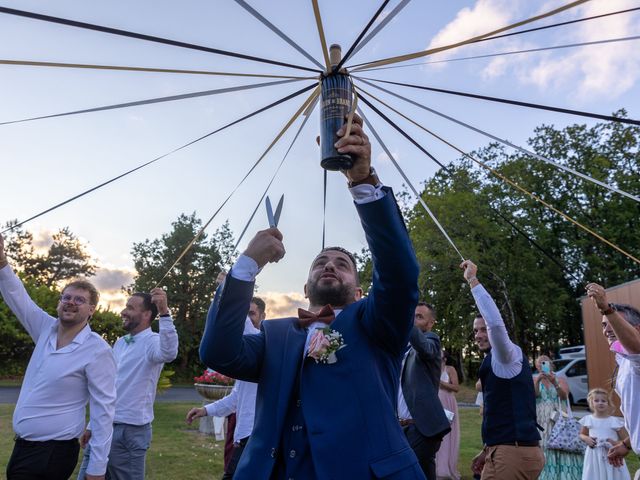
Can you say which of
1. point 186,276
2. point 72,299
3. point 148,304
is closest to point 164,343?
point 148,304

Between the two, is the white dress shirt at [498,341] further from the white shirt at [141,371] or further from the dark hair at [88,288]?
the dark hair at [88,288]

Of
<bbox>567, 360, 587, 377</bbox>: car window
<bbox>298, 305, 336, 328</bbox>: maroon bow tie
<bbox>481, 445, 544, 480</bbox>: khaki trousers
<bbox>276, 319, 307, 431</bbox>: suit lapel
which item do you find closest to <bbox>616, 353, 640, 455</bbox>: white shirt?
<bbox>481, 445, 544, 480</bbox>: khaki trousers

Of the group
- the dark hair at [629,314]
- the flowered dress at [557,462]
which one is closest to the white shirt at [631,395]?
the dark hair at [629,314]

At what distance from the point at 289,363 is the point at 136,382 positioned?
10.5 feet

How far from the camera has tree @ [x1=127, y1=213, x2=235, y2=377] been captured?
4012cm

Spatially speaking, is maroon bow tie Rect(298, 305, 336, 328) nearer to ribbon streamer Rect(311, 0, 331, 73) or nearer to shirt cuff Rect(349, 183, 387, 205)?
shirt cuff Rect(349, 183, 387, 205)

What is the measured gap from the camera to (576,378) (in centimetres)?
1986

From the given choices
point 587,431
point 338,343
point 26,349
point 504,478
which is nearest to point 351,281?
point 338,343

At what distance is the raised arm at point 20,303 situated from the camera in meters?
4.09

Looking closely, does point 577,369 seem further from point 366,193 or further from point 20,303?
point 366,193

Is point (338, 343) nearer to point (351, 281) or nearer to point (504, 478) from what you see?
point (351, 281)

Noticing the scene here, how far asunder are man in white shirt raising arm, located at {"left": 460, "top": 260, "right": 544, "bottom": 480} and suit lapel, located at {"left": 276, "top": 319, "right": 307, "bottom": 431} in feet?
7.90

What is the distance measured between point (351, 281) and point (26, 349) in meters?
27.3

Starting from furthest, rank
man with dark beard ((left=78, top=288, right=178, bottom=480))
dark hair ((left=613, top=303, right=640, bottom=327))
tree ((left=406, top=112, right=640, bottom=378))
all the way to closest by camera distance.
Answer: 1. tree ((left=406, top=112, right=640, bottom=378))
2. man with dark beard ((left=78, top=288, right=178, bottom=480))
3. dark hair ((left=613, top=303, right=640, bottom=327))
